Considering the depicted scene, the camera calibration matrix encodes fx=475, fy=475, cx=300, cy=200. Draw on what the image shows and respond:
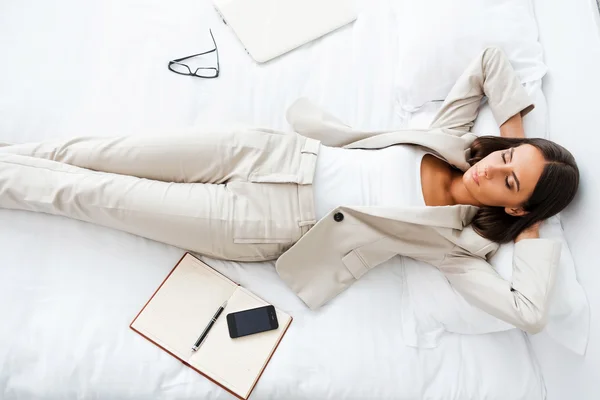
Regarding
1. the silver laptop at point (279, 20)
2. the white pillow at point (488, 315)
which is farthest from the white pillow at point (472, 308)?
the silver laptop at point (279, 20)

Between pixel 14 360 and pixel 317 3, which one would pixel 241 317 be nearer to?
pixel 14 360

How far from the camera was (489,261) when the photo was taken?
1.36m

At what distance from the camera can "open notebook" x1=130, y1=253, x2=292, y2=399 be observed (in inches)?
47.4

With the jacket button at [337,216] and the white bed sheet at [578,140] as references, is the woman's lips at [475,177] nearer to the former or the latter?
the white bed sheet at [578,140]

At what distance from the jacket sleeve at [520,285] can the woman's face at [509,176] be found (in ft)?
0.39

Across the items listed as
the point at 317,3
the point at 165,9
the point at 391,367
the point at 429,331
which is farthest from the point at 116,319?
the point at 317,3

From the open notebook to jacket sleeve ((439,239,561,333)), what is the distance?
19.2 inches

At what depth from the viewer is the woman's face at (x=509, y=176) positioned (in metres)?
1.21

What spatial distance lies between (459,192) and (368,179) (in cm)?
27

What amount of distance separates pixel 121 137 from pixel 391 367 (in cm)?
97

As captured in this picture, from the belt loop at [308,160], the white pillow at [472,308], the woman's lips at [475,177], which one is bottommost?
the white pillow at [472,308]

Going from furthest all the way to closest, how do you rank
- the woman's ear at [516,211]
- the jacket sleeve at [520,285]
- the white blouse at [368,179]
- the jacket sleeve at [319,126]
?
the jacket sleeve at [319,126], the white blouse at [368,179], the woman's ear at [516,211], the jacket sleeve at [520,285]

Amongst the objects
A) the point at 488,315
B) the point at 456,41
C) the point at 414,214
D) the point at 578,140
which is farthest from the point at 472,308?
the point at 456,41

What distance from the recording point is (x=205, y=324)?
1251 millimetres
